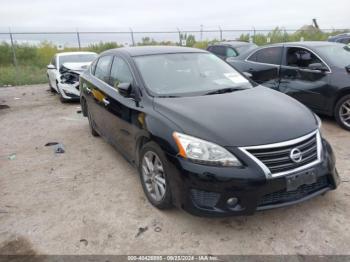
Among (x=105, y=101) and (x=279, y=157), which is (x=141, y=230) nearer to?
(x=279, y=157)

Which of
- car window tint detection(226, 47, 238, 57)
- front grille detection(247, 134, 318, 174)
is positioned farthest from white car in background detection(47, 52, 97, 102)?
front grille detection(247, 134, 318, 174)

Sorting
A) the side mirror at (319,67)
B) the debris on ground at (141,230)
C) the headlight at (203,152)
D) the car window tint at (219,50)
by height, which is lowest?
the debris on ground at (141,230)

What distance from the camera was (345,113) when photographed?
5285 millimetres

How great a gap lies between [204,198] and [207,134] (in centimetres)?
54

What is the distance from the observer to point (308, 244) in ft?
8.50

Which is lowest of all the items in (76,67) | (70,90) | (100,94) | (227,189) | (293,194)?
(293,194)

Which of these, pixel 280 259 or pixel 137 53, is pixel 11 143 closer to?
pixel 137 53

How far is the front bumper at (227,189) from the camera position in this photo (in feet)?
8.12

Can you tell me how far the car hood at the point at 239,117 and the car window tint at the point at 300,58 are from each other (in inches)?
112

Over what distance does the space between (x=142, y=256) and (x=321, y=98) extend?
14.5ft

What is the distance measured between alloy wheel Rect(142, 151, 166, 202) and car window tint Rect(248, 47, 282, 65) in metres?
4.32

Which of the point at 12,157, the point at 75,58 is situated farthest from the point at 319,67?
the point at 75,58

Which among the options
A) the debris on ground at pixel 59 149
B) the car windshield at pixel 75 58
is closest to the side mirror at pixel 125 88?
the debris on ground at pixel 59 149

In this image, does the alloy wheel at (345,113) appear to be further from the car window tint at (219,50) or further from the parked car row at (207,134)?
the car window tint at (219,50)
